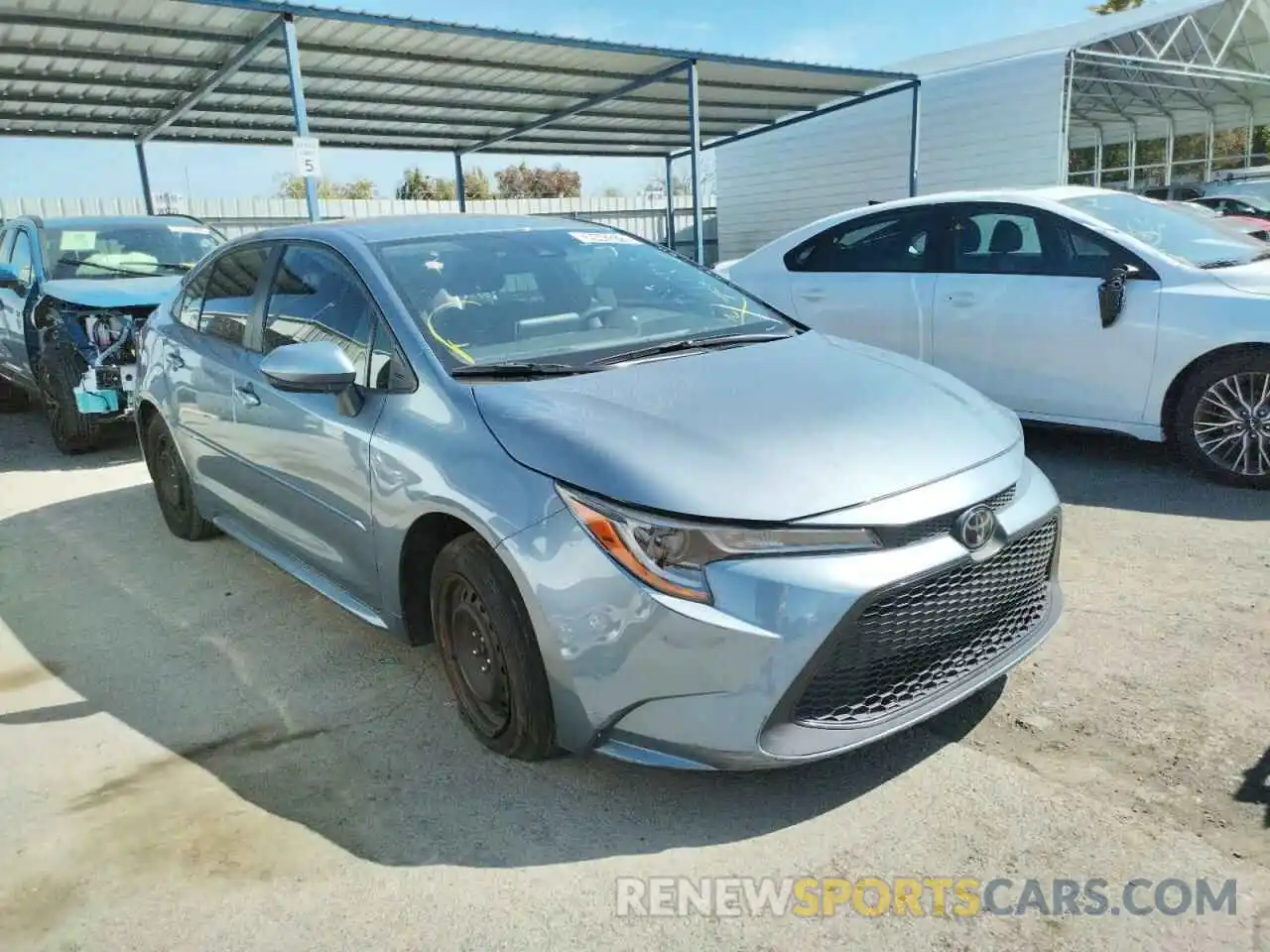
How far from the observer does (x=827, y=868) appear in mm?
2340

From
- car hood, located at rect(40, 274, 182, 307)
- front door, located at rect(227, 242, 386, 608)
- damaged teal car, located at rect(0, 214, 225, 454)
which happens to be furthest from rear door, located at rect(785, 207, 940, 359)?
car hood, located at rect(40, 274, 182, 307)

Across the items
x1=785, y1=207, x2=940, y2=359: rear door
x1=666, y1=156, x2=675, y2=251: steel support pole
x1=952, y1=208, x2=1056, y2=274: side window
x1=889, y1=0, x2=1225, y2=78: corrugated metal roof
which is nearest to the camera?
x1=952, y1=208, x2=1056, y2=274: side window

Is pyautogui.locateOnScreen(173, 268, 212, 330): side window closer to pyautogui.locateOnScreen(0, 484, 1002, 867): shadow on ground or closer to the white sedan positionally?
pyautogui.locateOnScreen(0, 484, 1002, 867): shadow on ground

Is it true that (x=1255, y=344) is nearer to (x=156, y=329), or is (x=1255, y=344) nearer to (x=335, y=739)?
(x=335, y=739)

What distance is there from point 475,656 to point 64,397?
5.63 m

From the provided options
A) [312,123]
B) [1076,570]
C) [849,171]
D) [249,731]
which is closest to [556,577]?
[249,731]

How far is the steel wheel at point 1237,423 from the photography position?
482 cm

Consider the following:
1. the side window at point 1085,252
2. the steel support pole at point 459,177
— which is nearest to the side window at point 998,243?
the side window at point 1085,252

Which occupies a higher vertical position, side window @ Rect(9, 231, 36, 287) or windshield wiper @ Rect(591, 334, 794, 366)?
side window @ Rect(9, 231, 36, 287)

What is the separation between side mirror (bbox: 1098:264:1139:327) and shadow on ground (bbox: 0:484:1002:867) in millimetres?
2881

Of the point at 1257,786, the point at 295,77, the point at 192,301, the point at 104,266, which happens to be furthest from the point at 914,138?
the point at 1257,786

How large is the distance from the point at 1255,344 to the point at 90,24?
38.5 ft

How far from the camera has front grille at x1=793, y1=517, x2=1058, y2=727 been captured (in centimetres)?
235

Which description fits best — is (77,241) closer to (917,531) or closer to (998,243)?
(998,243)
